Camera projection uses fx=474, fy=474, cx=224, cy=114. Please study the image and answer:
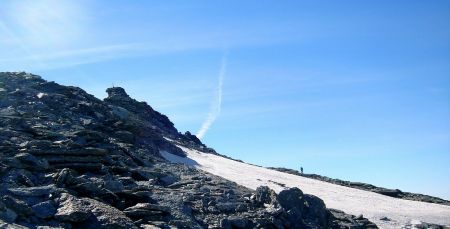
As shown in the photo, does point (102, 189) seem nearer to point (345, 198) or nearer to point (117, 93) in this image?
point (345, 198)

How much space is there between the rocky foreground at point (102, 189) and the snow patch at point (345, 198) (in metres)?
5.66

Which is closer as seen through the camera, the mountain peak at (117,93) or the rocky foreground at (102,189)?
the rocky foreground at (102,189)

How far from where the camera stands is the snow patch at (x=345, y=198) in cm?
3506

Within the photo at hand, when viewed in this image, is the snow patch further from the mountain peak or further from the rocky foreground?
the mountain peak

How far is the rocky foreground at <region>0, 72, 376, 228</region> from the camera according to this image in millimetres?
16344

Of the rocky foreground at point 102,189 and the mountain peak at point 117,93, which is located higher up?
the mountain peak at point 117,93

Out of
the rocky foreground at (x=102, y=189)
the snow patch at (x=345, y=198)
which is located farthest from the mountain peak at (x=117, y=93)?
the rocky foreground at (x=102, y=189)

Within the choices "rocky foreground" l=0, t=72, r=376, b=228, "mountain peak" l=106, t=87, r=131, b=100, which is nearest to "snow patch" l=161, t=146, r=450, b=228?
"rocky foreground" l=0, t=72, r=376, b=228

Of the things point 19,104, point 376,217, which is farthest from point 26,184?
point 376,217

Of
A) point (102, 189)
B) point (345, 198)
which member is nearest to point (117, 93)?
point (345, 198)

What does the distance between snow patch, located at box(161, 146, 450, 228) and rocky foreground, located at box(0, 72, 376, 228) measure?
223 inches

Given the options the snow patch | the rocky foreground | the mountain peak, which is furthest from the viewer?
the mountain peak

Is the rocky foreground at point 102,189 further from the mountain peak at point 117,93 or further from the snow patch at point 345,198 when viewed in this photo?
the mountain peak at point 117,93

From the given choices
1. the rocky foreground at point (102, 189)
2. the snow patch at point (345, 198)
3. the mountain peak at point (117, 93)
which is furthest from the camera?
the mountain peak at point (117, 93)
